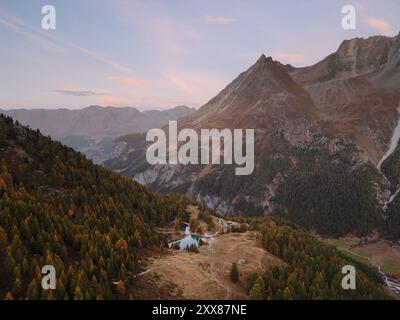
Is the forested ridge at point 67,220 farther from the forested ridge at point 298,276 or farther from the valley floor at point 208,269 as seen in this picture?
the forested ridge at point 298,276

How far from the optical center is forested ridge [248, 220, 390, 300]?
73.8m

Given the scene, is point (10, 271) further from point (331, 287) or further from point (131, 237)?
point (331, 287)

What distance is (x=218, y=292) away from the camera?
70.0 meters

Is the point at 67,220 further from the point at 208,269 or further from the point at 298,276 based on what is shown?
the point at 298,276

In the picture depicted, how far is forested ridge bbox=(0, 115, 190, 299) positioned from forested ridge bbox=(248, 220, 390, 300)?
2526 cm

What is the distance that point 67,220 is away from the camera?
80.8m

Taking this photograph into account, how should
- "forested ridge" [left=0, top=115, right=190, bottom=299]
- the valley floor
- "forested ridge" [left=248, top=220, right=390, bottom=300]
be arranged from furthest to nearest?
1. "forested ridge" [left=248, top=220, right=390, bottom=300]
2. the valley floor
3. "forested ridge" [left=0, top=115, right=190, bottom=299]

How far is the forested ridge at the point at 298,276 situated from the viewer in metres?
73.8

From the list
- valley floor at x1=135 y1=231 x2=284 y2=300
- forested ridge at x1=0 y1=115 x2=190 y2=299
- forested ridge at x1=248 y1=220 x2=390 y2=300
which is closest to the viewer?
forested ridge at x1=0 y1=115 x2=190 y2=299

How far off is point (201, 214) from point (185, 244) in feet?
79.9

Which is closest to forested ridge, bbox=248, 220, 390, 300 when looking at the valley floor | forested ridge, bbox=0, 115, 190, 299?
the valley floor

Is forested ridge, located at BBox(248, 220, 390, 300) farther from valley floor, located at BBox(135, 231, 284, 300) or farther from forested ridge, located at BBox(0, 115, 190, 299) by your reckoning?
forested ridge, located at BBox(0, 115, 190, 299)
